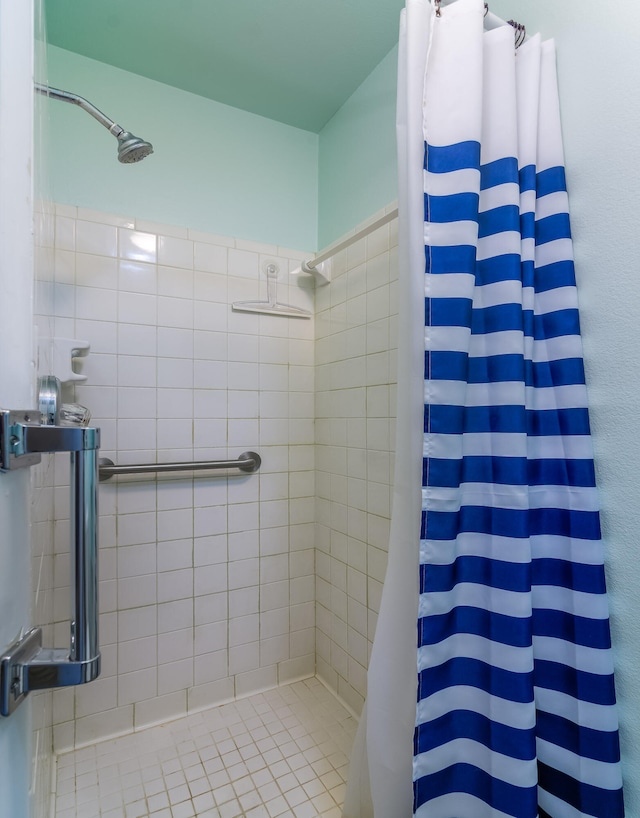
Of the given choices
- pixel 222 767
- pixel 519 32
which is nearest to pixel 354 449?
pixel 222 767

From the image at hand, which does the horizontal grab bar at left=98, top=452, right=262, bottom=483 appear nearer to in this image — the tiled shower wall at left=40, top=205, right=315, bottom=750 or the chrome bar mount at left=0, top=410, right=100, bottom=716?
the tiled shower wall at left=40, top=205, right=315, bottom=750

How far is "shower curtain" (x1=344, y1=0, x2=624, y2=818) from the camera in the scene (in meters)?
0.70

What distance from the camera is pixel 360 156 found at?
1.41 meters

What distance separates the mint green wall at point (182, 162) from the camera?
1262 millimetres

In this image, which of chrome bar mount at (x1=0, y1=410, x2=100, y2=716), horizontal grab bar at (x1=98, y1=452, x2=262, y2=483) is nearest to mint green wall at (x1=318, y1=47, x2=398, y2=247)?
horizontal grab bar at (x1=98, y1=452, x2=262, y2=483)

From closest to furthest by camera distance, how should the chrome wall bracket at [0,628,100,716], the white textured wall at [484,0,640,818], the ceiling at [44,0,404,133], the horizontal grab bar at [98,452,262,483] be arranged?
the chrome wall bracket at [0,628,100,716], the white textured wall at [484,0,640,818], the ceiling at [44,0,404,133], the horizontal grab bar at [98,452,262,483]

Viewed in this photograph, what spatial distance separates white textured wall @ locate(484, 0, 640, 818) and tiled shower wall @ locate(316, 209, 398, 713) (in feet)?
1.79

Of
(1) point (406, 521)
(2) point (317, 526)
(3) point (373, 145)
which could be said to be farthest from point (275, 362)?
(1) point (406, 521)

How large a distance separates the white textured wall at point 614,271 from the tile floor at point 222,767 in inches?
31.9

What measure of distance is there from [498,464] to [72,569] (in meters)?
0.68

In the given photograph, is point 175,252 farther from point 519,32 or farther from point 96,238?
point 519,32

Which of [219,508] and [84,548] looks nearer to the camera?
[84,548]

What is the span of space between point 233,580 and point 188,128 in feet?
5.42

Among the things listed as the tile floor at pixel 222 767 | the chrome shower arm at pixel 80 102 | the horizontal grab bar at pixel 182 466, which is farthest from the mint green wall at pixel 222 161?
the tile floor at pixel 222 767
